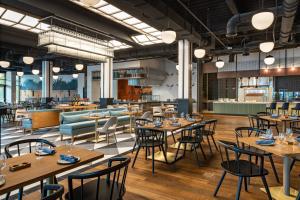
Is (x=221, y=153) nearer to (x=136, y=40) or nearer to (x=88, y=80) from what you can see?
(x=136, y=40)

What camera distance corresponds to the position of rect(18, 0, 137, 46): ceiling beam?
5.40 m

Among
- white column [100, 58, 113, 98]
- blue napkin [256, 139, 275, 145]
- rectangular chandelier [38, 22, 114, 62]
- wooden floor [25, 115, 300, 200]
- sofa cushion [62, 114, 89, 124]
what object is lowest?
wooden floor [25, 115, 300, 200]

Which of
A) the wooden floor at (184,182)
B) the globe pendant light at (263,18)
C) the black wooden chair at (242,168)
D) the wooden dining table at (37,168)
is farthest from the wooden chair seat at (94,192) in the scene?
the globe pendant light at (263,18)

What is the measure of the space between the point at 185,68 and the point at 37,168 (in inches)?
269

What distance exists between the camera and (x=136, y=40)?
29.8 feet

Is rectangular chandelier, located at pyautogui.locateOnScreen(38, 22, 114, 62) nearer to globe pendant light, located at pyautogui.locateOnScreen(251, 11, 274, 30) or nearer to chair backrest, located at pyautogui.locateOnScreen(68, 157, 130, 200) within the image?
globe pendant light, located at pyautogui.locateOnScreen(251, 11, 274, 30)

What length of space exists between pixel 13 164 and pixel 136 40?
309 inches

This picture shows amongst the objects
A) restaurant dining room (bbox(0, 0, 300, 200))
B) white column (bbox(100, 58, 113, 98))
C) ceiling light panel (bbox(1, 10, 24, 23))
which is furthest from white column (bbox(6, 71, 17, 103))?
ceiling light panel (bbox(1, 10, 24, 23))

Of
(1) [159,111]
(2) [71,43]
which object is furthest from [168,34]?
(1) [159,111]

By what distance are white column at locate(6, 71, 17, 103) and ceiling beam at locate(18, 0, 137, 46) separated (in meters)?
14.8

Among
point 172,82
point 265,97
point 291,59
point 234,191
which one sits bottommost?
point 234,191

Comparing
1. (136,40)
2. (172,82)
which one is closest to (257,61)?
(172,82)

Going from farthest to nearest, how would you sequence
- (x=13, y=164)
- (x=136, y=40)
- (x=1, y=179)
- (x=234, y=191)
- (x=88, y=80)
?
(x=88, y=80) < (x=136, y=40) < (x=234, y=191) < (x=13, y=164) < (x=1, y=179)

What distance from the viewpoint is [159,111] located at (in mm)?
9047
